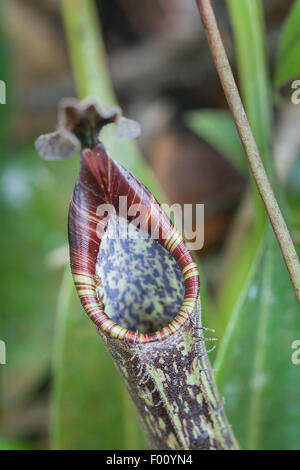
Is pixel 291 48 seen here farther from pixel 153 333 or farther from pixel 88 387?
pixel 88 387

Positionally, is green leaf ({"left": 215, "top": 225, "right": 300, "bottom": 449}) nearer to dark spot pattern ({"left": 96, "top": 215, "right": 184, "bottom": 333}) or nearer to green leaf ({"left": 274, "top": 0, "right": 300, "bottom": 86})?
dark spot pattern ({"left": 96, "top": 215, "right": 184, "bottom": 333})

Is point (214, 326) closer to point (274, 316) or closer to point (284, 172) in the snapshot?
point (274, 316)

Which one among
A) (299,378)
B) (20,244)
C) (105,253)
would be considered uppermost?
(20,244)

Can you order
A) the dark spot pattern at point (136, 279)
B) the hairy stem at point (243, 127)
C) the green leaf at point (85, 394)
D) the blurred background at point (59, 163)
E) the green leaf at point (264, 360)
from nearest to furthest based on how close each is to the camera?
1. the hairy stem at point (243, 127)
2. the dark spot pattern at point (136, 279)
3. the green leaf at point (264, 360)
4. the green leaf at point (85, 394)
5. the blurred background at point (59, 163)

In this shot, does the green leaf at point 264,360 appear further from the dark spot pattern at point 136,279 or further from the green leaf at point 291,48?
the green leaf at point 291,48

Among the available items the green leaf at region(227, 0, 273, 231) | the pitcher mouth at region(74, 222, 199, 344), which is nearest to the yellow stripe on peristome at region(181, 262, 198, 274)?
the pitcher mouth at region(74, 222, 199, 344)

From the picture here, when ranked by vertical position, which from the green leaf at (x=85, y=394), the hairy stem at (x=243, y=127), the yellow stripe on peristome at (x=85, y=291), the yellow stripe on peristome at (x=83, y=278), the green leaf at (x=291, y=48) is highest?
the green leaf at (x=291, y=48)

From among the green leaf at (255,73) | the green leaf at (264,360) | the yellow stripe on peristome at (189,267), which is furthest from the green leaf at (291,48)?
the yellow stripe on peristome at (189,267)
